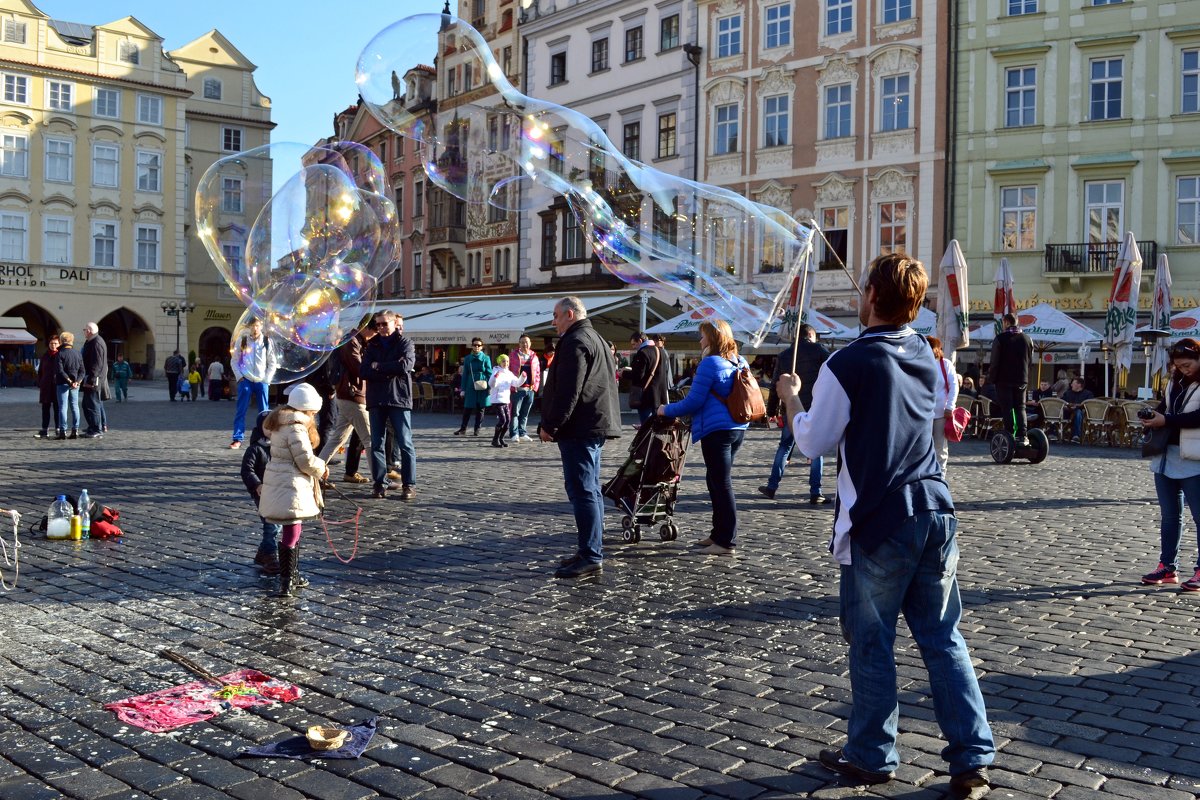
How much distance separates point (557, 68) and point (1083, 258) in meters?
20.5

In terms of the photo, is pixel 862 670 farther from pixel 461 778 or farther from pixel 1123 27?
pixel 1123 27

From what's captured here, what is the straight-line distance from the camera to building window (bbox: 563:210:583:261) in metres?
40.6

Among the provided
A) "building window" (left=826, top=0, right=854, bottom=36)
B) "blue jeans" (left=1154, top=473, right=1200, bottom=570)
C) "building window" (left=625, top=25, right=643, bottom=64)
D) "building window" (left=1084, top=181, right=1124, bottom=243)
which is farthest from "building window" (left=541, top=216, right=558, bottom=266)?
"blue jeans" (left=1154, top=473, right=1200, bottom=570)

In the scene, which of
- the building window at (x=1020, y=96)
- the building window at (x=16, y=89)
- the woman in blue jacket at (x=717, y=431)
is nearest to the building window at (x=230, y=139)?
the building window at (x=16, y=89)

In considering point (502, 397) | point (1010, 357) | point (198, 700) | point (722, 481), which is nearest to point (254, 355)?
point (502, 397)

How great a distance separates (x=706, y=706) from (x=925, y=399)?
5.32 ft

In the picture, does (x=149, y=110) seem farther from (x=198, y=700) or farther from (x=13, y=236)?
(x=198, y=700)

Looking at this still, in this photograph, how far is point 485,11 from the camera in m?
47.8

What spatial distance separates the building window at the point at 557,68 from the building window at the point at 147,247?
22.2 m

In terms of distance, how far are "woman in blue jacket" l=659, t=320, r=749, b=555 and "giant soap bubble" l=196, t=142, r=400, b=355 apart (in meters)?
Result: 3.58

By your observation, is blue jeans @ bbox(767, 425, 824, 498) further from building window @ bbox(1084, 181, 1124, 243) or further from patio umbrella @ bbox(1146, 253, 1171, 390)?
building window @ bbox(1084, 181, 1124, 243)

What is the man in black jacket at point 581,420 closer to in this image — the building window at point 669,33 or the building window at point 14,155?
the building window at point 669,33

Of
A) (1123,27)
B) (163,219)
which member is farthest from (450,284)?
(1123,27)

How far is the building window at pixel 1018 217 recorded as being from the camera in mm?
30828
